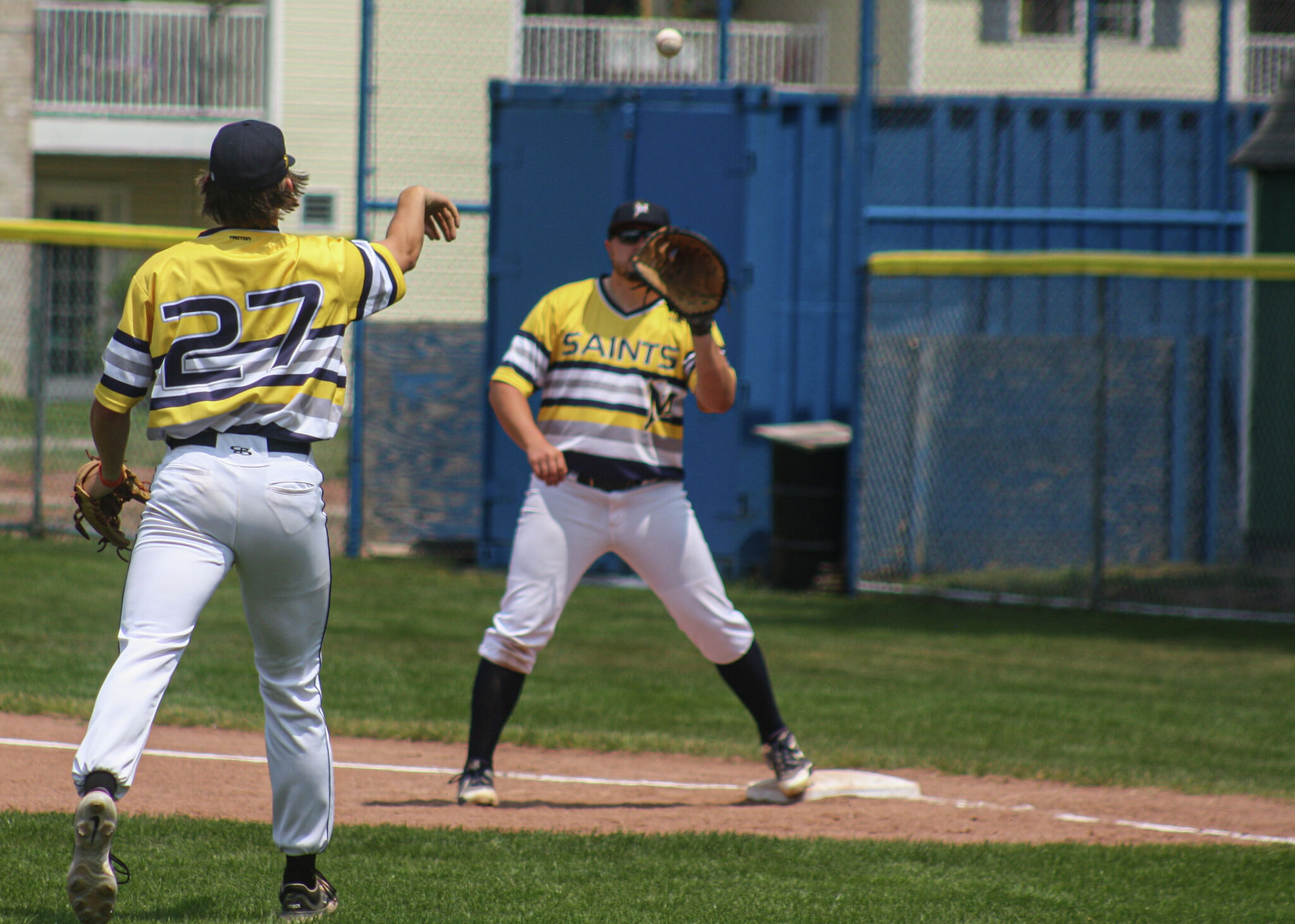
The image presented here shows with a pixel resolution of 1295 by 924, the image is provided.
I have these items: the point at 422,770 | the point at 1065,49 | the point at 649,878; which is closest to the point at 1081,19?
the point at 1065,49

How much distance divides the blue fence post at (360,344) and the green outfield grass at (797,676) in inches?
30.9

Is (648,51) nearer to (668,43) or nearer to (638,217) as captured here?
(668,43)

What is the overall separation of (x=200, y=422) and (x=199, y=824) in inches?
70.2

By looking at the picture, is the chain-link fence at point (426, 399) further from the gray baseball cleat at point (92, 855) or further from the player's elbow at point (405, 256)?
the gray baseball cleat at point (92, 855)

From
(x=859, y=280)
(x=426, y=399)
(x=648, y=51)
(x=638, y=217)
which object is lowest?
(x=426, y=399)

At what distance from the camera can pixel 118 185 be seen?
74.4 ft

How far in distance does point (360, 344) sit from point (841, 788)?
23.0ft

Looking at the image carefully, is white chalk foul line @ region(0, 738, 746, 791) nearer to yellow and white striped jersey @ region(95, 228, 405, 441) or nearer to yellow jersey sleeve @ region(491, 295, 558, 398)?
yellow jersey sleeve @ region(491, 295, 558, 398)

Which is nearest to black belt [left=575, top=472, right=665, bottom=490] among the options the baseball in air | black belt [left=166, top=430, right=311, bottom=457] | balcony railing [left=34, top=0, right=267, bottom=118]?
black belt [left=166, top=430, right=311, bottom=457]

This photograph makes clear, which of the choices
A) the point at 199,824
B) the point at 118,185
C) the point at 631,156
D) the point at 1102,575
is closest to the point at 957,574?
the point at 1102,575

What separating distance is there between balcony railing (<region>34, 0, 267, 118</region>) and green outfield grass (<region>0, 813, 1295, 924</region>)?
17.4m

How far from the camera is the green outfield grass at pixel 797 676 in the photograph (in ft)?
20.8

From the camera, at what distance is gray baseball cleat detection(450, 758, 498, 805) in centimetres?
503

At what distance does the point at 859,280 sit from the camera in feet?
36.1
